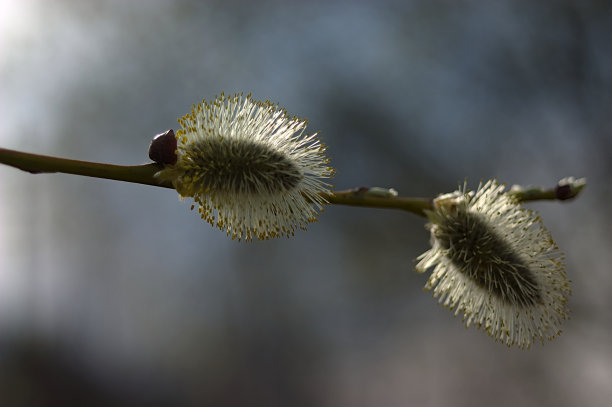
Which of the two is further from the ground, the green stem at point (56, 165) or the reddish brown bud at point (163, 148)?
the reddish brown bud at point (163, 148)

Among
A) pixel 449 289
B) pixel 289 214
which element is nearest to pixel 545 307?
pixel 449 289

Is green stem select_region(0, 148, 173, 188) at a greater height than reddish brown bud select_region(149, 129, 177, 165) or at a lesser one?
lesser

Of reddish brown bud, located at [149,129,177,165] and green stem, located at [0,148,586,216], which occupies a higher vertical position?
reddish brown bud, located at [149,129,177,165]

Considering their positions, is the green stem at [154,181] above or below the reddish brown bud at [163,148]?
below

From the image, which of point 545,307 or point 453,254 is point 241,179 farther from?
point 545,307
